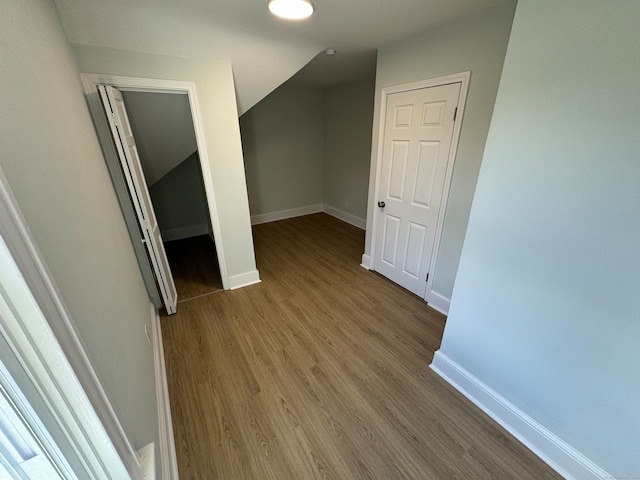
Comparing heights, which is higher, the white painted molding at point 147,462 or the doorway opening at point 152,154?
the doorway opening at point 152,154

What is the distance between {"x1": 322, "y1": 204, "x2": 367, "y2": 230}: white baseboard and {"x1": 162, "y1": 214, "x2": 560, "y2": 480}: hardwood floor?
6.25 feet

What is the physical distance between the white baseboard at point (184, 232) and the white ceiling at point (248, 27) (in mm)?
2541

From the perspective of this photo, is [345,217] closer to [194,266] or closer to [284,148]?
[284,148]

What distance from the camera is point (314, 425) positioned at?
57.8 inches

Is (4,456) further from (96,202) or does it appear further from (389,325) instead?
(389,325)

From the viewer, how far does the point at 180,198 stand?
3.98 metres

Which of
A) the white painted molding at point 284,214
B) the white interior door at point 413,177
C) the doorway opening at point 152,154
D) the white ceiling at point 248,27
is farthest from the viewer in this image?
the white painted molding at point 284,214

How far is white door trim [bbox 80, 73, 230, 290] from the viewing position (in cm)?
174

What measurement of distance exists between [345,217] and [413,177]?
7.98 ft

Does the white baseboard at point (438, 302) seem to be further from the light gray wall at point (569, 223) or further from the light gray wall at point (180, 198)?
the light gray wall at point (180, 198)

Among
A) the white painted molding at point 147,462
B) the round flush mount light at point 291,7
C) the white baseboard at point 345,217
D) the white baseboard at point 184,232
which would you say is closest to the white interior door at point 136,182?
the round flush mount light at point 291,7

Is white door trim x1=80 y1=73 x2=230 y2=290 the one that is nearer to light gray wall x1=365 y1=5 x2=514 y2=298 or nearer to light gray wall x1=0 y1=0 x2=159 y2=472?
light gray wall x1=0 y1=0 x2=159 y2=472

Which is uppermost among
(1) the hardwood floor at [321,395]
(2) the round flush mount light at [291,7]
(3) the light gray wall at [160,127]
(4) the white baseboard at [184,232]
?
(2) the round flush mount light at [291,7]

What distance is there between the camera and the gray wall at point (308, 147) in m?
4.12
